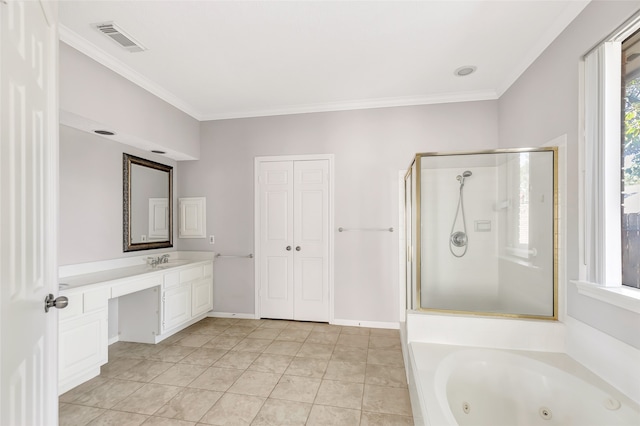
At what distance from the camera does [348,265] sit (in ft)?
11.8

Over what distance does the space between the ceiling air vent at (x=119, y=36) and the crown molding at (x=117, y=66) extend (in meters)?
0.23

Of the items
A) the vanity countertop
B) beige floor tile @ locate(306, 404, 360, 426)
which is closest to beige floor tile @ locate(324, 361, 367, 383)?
beige floor tile @ locate(306, 404, 360, 426)

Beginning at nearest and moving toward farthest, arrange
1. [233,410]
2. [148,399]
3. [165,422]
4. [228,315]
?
[165,422]
[233,410]
[148,399]
[228,315]

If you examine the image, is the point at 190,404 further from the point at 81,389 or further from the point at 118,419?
the point at 81,389

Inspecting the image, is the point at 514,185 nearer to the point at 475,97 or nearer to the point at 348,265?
the point at 475,97

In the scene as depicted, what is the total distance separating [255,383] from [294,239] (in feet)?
5.76

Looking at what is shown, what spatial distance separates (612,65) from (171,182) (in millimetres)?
4342

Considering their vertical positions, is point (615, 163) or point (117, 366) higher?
point (615, 163)

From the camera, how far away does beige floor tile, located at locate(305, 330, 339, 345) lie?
3.11m

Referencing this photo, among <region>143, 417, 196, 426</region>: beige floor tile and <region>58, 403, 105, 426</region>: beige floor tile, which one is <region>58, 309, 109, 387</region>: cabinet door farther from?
<region>143, 417, 196, 426</region>: beige floor tile

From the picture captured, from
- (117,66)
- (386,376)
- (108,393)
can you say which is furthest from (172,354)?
(117,66)

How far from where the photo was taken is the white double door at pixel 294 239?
12.0ft

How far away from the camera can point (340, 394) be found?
7.15 ft

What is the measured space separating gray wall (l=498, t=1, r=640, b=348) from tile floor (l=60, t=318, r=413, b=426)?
1285 mm
